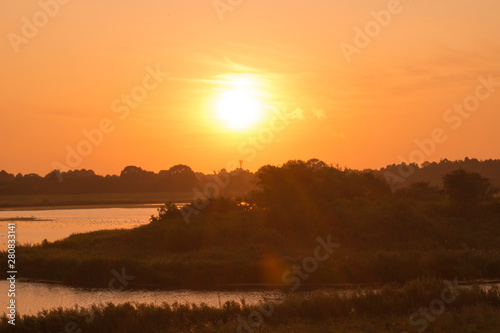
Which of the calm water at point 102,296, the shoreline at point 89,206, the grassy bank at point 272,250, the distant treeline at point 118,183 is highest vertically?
the distant treeline at point 118,183

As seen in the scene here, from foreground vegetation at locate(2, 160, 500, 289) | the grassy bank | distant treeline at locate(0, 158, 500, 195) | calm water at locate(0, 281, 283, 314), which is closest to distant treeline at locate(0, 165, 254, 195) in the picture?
distant treeline at locate(0, 158, 500, 195)

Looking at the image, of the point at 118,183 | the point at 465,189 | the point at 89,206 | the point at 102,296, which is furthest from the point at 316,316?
the point at 118,183

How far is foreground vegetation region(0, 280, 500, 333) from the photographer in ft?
62.6

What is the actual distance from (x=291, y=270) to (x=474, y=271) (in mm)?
10216

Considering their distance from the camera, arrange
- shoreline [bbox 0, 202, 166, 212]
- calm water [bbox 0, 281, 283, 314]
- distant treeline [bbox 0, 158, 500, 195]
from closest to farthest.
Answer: calm water [bbox 0, 281, 283, 314]
shoreline [bbox 0, 202, 166, 212]
distant treeline [bbox 0, 158, 500, 195]

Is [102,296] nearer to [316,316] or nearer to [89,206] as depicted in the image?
[316,316]

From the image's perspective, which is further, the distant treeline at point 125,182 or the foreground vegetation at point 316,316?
Result: the distant treeline at point 125,182

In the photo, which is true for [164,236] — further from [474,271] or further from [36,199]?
[36,199]

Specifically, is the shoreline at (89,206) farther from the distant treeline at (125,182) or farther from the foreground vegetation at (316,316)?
the foreground vegetation at (316,316)

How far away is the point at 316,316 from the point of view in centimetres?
2150

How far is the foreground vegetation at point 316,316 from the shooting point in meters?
19.1

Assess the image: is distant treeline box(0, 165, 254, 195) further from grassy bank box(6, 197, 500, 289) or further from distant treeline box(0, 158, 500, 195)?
grassy bank box(6, 197, 500, 289)

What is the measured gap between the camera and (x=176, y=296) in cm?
2978

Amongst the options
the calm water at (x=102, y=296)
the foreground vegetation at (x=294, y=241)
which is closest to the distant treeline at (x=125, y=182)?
the foreground vegetation at (x=294, y=241)
